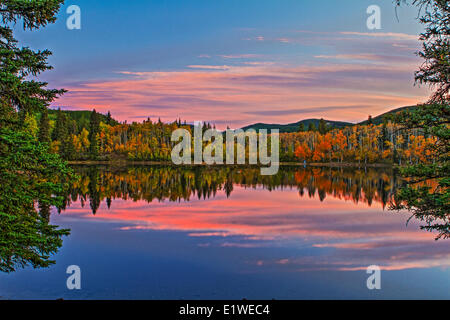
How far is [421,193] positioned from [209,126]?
172627 millimetres

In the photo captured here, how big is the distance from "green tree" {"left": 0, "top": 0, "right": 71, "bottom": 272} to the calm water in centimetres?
392

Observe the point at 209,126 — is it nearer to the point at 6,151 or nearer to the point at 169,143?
the point at 169,143

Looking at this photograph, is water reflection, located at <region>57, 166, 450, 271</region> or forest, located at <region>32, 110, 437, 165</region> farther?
forest, located at <region>32, 110, 437, 165</region>

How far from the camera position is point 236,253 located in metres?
20.7

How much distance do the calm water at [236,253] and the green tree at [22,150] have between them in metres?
3.92

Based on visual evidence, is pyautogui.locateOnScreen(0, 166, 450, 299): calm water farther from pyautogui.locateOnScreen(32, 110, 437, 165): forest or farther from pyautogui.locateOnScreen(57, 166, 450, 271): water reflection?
pyautogui.locateOnScreen(32, 110, 437, 165): forest

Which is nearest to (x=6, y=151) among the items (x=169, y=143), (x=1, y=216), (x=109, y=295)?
(x=1, y=216)

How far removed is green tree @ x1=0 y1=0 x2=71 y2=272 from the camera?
9.92m

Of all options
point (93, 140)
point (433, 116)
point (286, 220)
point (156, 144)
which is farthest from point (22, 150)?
point (156, 144)

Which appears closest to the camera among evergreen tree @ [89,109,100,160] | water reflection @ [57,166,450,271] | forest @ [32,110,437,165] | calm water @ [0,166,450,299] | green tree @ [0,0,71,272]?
green tree @ [0,0,71,272]

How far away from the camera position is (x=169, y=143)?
149m

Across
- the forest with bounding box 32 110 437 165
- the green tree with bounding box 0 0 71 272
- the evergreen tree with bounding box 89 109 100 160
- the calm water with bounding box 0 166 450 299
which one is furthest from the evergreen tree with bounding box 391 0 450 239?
the evergreen tree with bounding box 89 109 100 160

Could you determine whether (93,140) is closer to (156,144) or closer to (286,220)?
(156,144)

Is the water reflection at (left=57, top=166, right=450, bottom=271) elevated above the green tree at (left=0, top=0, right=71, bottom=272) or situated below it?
below
